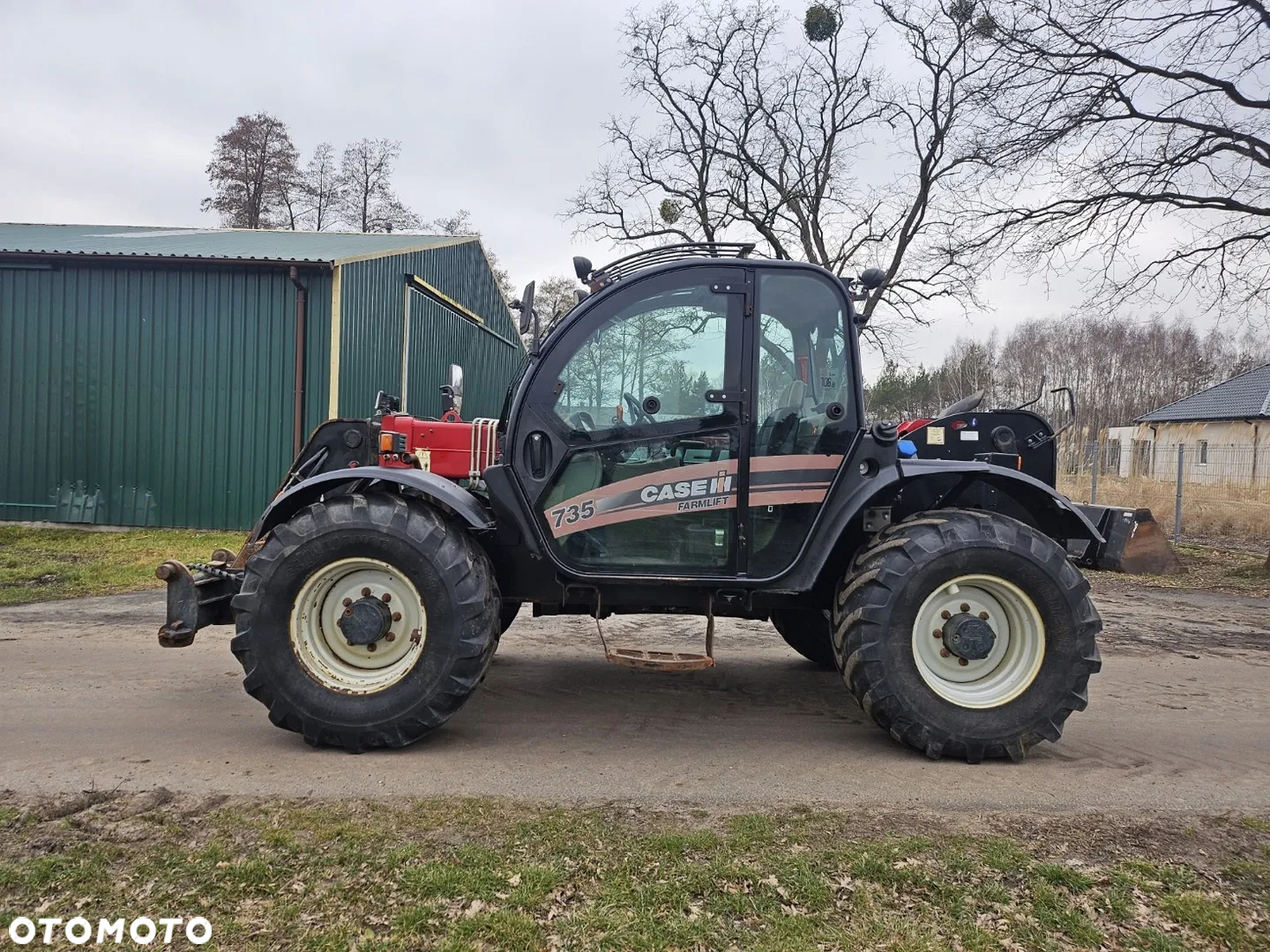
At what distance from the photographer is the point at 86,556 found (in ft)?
34.0

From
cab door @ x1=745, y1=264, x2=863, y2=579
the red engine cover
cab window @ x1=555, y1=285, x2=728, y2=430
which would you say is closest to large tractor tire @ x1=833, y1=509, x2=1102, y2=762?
cab door @ x1=745, y1=264, x2=863, y2=579

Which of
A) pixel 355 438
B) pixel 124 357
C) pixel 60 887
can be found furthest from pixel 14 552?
pixel 60 887

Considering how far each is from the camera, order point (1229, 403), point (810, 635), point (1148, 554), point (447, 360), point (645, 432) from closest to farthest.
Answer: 1. point (645, 432)
2. point (810, 635)
3. point (1148, 554)
4. point (447, 360)
5. point (1229, 403)

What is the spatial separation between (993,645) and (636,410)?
6.95ft

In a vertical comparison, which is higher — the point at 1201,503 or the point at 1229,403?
the point at 1229,403

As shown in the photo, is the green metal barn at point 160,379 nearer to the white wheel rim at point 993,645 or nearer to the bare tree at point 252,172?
the white wheel rim at point 993,645

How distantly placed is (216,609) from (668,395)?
8.77 feet

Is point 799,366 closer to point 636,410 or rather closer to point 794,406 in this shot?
point 794,406

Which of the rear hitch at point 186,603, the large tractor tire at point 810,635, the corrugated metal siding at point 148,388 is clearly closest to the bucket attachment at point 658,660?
the large tractor tire at point 810,635

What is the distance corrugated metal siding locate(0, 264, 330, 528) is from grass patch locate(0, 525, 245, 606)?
646mm

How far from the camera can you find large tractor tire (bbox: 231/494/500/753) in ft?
12.9

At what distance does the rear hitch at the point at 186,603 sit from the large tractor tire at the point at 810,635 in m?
3.40

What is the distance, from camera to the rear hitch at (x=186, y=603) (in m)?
4.14

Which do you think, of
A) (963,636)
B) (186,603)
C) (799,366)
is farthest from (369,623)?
(963,636)
